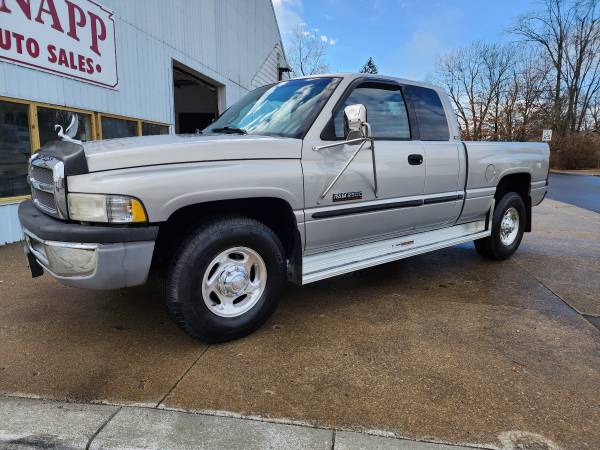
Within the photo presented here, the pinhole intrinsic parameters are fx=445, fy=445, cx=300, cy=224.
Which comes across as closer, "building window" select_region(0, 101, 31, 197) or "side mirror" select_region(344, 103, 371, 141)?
"side mirror" select_region(344, 103, 371, 141)

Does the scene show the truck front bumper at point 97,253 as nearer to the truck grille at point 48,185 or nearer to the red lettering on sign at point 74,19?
the truck grille at point 48,185

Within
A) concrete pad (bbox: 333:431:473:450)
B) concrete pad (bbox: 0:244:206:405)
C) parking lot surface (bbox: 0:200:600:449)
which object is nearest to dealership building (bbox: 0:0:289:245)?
parking lot surface (bbox: 0:200:600:449)

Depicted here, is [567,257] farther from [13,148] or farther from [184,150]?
[13,148]

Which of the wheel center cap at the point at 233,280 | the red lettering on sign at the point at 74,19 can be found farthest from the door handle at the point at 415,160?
the red lettering on sign at the point at 74,19

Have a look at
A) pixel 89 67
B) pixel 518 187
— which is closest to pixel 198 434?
Answer: pixel 518 187

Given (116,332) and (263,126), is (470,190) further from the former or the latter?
(116,332)

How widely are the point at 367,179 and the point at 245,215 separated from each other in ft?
3.54

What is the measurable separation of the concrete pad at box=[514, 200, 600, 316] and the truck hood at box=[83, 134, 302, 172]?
3.06 metres

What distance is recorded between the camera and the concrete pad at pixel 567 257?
14.5 feet

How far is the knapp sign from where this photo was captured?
575 centimetres

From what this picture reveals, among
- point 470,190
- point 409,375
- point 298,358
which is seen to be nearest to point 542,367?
point 409,375

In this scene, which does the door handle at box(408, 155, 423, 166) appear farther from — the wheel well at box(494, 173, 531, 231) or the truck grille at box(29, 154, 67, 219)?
the truck grille at box(29, 154, 67, 219)

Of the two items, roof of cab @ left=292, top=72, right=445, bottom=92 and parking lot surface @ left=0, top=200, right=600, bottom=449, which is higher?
roof of cab @ left=292, top=72, right=445, bottom=92

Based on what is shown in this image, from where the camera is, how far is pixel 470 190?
478 centimetres
